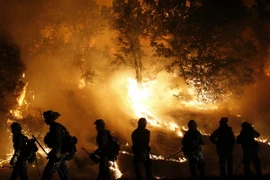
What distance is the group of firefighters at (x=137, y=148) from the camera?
916 cm

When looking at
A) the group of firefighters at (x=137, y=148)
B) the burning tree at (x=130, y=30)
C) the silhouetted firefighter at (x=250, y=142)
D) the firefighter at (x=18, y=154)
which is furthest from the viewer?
the burning tree at (x=130, y=30)

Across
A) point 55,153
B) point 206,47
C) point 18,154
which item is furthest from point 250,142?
point 206,47

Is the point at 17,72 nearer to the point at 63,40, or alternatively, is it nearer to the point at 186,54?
the point at 63,40

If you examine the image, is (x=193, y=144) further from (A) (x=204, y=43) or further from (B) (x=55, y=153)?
(A) (x=204, y=43)

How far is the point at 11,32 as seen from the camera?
102 feet

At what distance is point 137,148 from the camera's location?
1158 cm

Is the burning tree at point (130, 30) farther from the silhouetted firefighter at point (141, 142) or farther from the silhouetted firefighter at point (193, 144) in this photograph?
the silhouetted firefighter at point (193, 144)

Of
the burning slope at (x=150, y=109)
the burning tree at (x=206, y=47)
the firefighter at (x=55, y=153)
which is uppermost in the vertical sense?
the burning tree at (x=206, y=47)

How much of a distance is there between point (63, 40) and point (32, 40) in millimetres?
3685

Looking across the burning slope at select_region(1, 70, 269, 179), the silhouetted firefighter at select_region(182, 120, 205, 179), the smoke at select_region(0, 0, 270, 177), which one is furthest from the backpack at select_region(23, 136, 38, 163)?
the smoke at select_region(0, 0, 270, 177)

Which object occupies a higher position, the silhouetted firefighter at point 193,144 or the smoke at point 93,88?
the smoke at point 93,88

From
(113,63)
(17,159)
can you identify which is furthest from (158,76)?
(17,159)

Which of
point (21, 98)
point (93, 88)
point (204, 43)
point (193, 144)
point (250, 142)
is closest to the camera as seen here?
point (193, 144)

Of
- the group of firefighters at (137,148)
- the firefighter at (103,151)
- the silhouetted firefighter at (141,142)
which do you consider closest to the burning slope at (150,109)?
the silhouetted firefighter at (141,142)
